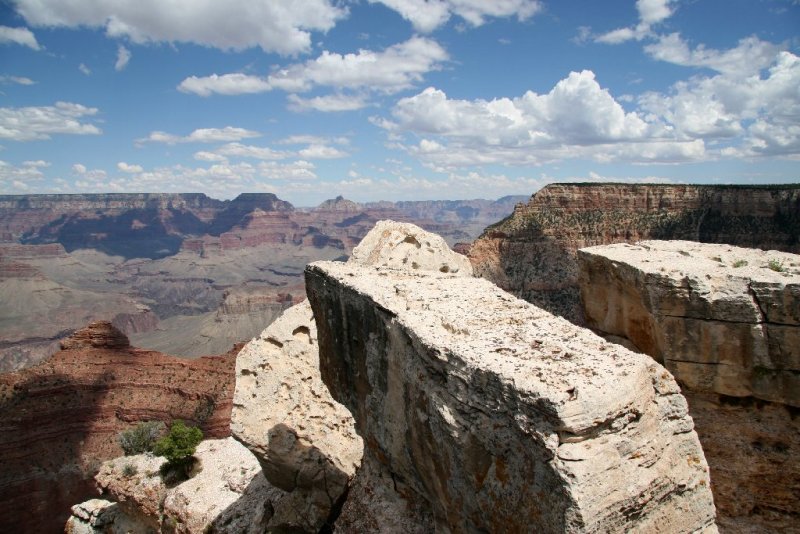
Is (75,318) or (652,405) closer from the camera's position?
(652,405)

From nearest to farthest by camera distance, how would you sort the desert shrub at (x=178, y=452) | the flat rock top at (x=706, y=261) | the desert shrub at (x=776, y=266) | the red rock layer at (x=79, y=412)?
the flat rock top at (x=706, y=261) < the desert shrub at (x=776, y=266) < the desert shrub at (x=178, y=452) < the red rock layer at (x=79, y=412)

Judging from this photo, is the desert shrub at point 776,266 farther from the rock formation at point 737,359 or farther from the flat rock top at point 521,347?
the flat rock top at point 521,347

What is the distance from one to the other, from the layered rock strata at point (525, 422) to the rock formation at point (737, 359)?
5410mm

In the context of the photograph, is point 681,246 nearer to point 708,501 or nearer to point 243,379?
point 708,501

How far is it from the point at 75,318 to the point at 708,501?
206945 millimetres

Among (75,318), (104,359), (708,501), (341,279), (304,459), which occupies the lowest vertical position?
(75,318)

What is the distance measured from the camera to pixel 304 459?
14570mm

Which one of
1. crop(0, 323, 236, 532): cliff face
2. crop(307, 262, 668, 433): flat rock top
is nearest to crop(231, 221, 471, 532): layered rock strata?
crop(307, 262, 668, 433): flat rock top

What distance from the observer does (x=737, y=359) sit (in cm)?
1191

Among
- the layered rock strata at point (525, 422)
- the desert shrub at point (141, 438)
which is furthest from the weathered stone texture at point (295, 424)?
the desert shrub at point (141, 438)

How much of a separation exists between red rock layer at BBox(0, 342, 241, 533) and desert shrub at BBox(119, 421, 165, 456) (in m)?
3.55

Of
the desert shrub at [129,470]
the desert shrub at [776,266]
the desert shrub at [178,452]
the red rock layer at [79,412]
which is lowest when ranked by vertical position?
the red rock layer at [79,412]

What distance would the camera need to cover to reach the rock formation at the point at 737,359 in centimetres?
1150

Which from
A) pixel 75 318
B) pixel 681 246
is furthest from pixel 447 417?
pixel 75 318
